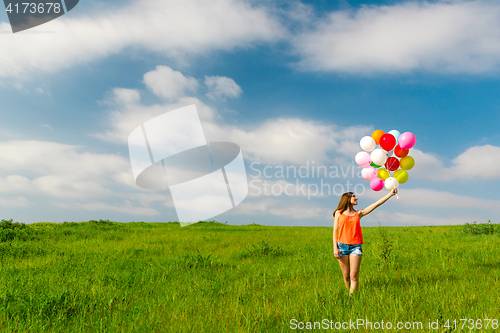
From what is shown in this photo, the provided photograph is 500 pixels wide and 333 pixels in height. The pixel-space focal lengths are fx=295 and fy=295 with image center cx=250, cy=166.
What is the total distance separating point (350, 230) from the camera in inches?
235

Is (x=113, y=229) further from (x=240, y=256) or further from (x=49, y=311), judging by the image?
(x=49, y=311)

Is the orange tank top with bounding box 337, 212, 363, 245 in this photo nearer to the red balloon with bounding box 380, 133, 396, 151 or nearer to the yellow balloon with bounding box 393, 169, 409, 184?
the yellow balloon with bounding box 393, 169, 409, 184

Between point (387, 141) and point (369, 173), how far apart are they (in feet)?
3.15

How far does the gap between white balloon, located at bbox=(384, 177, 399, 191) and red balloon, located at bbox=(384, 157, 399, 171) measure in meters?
0.55

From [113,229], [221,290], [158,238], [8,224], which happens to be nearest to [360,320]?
[221,290]

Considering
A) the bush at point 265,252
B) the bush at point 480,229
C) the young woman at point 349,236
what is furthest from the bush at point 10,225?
the bush at point 480,229

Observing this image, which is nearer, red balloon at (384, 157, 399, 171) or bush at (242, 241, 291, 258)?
red balloon at (384, 157, 399, 171)

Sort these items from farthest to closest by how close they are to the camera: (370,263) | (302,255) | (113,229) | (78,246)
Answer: (113,229)
(78,246)
(302,255)
(370,263)

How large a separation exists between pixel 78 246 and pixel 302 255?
9.71 meters

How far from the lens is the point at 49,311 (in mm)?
5258

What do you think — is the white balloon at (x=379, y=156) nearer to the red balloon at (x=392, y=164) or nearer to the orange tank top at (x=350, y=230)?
the red balloon at (x=392, y=164)

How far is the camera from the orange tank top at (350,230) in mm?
5922

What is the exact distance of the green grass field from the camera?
4.82m

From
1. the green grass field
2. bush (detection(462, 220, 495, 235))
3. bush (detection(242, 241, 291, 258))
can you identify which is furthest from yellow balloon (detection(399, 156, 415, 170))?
bush (detection(462, 220, 495, 235))
